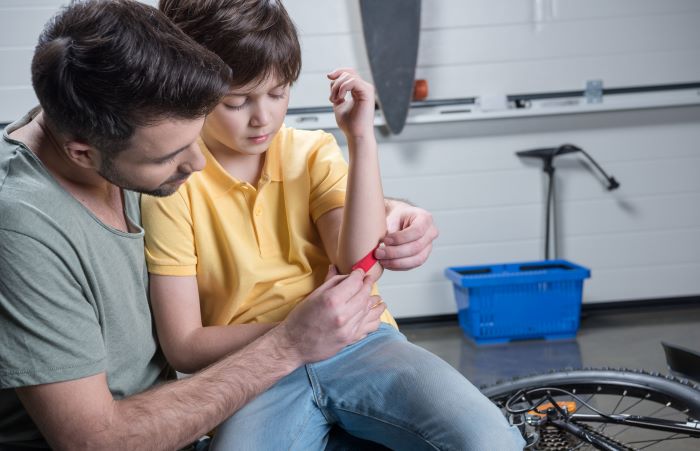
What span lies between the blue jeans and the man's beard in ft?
1.27

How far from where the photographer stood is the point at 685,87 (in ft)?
13.5

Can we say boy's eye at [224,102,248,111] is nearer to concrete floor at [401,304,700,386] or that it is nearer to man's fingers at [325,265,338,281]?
man's fingers at [325,265,338,281]

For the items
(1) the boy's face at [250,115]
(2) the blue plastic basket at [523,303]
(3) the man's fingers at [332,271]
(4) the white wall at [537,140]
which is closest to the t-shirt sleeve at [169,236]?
(1) the boy's face at [250,115]

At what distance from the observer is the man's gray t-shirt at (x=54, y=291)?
1.08 metres

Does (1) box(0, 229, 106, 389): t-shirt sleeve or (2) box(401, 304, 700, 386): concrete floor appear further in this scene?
(2) box(401, 304, 700, 386): concrete floor

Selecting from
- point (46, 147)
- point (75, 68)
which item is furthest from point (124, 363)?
point (75, 68)

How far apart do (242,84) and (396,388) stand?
1.96ft

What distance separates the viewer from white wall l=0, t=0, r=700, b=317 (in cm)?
400

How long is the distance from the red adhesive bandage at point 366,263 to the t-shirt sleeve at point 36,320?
486 mm

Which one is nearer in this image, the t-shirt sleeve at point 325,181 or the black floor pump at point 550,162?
the t-shirt sleeve at point 325,181

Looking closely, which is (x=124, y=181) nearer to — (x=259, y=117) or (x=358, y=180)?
(x=259, y=117)

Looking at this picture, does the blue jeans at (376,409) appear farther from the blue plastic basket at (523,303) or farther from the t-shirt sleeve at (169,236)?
the blue plastic basket at (523,303)

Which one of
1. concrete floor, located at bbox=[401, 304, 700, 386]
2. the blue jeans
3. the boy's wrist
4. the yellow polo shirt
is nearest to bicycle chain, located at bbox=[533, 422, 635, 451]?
the blue jeans

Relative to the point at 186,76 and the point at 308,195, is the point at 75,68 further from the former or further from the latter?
the point at 308,195
